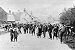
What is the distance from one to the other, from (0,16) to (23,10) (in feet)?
242

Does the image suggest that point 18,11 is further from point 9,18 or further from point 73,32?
point 73,32

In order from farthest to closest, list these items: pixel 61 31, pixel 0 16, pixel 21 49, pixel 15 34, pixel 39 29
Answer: pixel 0 16, pixel 39 29, pixel 15 34, pixel 61 31, pixel 21 49

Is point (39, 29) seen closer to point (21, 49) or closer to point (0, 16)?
point (21, 49)

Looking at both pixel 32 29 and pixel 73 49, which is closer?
pixel 73 49

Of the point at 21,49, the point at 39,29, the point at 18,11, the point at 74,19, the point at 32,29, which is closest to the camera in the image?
the point at 21,49

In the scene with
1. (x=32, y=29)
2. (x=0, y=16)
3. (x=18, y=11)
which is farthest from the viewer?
(x=18, y=11)

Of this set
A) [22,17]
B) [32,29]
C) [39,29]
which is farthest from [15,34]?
[22,17]

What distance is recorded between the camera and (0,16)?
92812 millimetres

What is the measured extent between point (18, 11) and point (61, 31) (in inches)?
5753

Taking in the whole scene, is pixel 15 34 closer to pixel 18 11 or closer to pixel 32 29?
pixel 32 29

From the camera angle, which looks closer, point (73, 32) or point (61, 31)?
point (61, 31)

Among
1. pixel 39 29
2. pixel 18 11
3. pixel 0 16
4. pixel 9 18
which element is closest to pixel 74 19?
pixel 39 29

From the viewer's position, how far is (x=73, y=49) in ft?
51.9

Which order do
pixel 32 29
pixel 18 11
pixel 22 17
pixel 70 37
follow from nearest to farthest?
pixel 70 37
pixel 32 29
pixel 22 17
pixel 18 11
